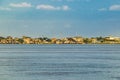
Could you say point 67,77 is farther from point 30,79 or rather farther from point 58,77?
point 30,79

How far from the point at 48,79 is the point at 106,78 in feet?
28.2

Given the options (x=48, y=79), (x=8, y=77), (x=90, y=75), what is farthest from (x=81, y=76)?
(x=8, y=77)

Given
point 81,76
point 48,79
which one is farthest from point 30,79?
point 81,76

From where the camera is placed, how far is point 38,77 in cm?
7469

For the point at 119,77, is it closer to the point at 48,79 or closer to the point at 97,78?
the point at 97,78

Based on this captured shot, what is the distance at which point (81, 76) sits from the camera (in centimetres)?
7550

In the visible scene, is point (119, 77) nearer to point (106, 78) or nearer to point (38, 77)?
point (106, 78)

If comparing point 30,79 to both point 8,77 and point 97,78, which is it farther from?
point 97,78

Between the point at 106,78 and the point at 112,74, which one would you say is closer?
the point at 106,78

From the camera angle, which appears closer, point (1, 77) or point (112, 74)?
point (1, 77)

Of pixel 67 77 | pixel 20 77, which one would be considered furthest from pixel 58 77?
pixel 20 77

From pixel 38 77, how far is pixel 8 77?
15.5 feet

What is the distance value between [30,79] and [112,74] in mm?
14530

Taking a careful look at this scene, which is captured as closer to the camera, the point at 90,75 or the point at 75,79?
the point at 75,79
